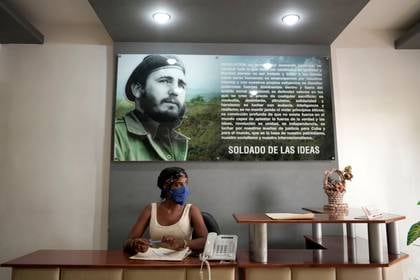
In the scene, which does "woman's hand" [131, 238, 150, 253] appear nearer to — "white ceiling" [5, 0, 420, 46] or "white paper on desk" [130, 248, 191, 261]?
"white paper on desk" [130, 248, 191, 261]

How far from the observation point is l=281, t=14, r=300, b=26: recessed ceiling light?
7.30 ft

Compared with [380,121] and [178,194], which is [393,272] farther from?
[380,121]

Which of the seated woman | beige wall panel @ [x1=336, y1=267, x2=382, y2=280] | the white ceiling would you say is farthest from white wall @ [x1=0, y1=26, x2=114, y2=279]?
beige wall panel @ [x1=336, y1=267, x2=382, y2=280]

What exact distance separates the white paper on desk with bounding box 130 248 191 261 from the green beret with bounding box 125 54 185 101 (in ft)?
4.40

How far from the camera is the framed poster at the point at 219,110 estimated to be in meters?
2.52

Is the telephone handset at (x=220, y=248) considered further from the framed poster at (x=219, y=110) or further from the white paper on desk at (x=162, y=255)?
the framed poster at (x=219, y=110)

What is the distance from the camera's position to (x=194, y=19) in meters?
2.25

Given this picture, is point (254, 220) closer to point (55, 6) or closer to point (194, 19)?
point (194, 19)

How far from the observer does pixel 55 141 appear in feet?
8.45

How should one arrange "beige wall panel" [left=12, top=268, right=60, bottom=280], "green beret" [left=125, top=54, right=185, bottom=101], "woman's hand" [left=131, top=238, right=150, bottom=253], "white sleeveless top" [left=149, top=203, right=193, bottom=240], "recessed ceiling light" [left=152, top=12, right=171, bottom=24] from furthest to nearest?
"green beret" [left=125, top=54, right=185, bottom=101] → "recessed ceiling light" [left=152, top=12, right=171, bottom=24] → "white sleeveless top" [left=149, top=203, right=193, bottom=240] → "woman's hand" [left=131, top=238, right=150, bottom=253] → "beige wall panel" [left=12, top=268, right=60, bottom=280]

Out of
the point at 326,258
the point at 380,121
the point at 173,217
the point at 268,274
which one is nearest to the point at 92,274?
the point at 173,217

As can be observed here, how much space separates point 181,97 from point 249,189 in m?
0.92

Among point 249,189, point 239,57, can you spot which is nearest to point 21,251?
point 249,189

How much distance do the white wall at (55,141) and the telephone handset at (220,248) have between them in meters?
1.22
